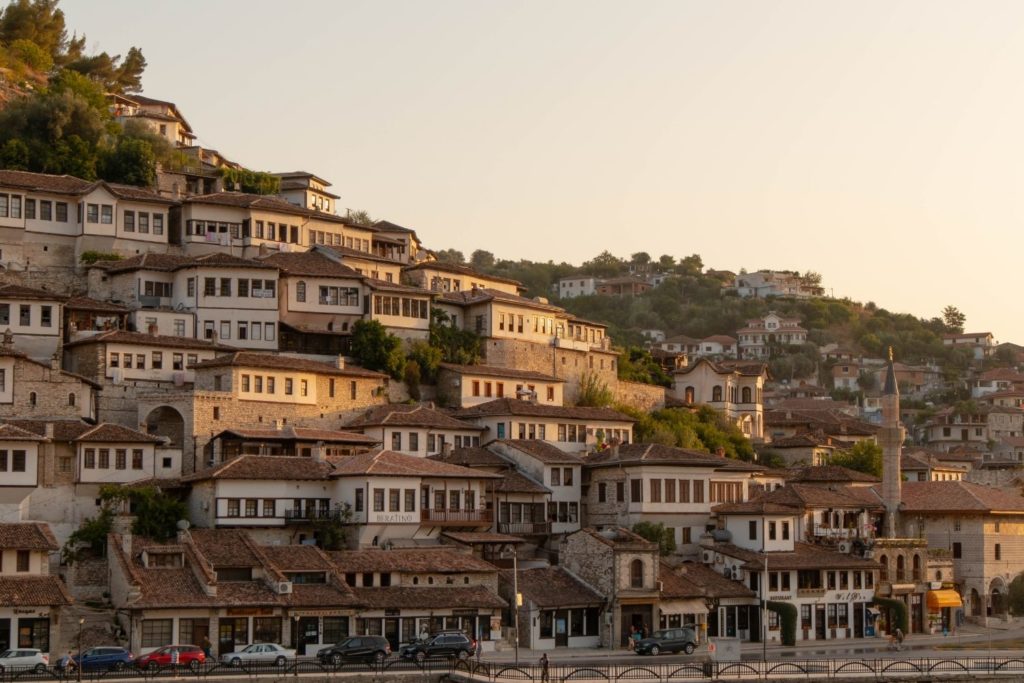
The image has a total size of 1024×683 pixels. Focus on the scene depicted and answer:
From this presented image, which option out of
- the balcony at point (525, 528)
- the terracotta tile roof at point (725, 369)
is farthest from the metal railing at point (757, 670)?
the terracotta tile roof at point (725, 369)

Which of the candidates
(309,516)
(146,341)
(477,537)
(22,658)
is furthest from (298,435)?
(22,658)

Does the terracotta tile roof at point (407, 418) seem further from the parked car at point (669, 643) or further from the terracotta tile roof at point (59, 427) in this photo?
the parked car at point (669, 643)

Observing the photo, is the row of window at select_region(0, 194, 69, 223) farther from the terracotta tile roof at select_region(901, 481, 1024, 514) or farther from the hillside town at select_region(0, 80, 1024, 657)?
the terracotta tile roof at select_region(901, 481, 1024, 514)

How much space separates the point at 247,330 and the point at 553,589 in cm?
2294

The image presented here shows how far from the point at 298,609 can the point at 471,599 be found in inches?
292

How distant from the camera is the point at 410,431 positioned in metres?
77.2

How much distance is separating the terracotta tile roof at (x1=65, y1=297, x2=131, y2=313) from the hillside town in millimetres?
248

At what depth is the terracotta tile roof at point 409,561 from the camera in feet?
212

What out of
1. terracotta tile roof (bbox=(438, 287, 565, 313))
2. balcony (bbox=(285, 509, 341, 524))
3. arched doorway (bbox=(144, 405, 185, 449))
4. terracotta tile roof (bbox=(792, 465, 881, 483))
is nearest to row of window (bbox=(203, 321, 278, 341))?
arched doorway (bbox=(144, 405, 185, 449))

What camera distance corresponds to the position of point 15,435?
6438cm

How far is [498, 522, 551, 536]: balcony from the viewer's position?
244 ft

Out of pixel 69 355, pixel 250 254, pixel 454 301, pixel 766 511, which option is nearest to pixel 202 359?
pixel 69 355

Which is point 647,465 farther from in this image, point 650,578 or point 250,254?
point 250,254

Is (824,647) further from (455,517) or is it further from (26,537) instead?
(26,537)
